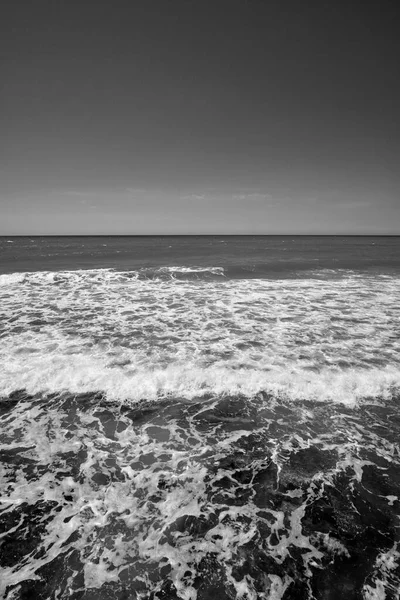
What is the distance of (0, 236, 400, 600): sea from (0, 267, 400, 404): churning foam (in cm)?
7

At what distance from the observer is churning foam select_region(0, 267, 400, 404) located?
6.67 m

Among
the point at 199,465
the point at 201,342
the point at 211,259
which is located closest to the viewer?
the point at 199,465

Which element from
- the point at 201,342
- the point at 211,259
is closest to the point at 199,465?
the point at 201,342

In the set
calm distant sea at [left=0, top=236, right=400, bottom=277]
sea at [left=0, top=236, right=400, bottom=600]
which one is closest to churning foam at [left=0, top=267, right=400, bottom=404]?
sea at [left=0, top=236, right=400, bottom=600]

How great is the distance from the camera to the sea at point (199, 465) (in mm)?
3141

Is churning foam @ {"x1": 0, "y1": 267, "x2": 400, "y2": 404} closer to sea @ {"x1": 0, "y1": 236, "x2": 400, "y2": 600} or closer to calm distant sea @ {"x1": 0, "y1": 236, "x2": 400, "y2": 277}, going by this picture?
sea @ {"x1": 0, "y1": 236, "x2": 400, "y2": 600}

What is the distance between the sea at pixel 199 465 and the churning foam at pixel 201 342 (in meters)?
0.07

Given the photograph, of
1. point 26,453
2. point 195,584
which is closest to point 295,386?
point 195,584

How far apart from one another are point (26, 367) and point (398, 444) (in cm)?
843

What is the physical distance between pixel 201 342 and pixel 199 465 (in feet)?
15.9

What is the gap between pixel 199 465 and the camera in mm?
4492

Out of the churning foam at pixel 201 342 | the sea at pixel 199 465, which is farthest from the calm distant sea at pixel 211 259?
the sea at pixel 199 465

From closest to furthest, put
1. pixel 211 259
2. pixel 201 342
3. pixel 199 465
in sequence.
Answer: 1. pixel 199 465
2. pixel 201 342
3. pixel 211 259

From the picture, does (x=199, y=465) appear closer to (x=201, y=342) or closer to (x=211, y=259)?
(x=201, y=342)
